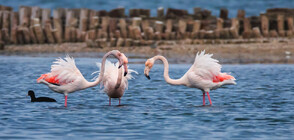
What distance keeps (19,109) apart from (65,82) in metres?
1.01

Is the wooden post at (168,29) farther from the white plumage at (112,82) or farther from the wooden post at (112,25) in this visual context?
the white plumage at (112,82)

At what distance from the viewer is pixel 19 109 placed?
41.0 feet

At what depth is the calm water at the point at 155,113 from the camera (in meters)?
9.99

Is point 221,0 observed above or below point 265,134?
above

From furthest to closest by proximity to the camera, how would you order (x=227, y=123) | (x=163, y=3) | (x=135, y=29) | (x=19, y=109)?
1. (x=163, y=3)
2. (x=135, y=29)
3. (x=19, y=109)
4. (x=227, y=123)

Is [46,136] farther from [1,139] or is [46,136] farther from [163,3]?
[163,3]

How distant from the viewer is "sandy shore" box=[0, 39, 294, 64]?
24750mm

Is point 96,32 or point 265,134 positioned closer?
point 265,134

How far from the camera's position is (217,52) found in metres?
26.0

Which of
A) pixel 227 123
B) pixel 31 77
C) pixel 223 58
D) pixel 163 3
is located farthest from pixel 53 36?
pixel 163 3

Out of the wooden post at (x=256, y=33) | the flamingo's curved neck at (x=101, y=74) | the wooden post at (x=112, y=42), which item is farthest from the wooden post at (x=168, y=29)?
the flamingo's curved neck at (x=101, y=74)

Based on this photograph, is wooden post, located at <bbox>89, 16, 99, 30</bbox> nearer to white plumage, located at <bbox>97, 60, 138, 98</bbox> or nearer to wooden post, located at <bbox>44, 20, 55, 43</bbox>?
wooden post, located at <bbox>44, 20, 55, 43</bbox>

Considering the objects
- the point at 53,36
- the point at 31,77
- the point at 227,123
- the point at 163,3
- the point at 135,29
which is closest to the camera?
the point at 227,123

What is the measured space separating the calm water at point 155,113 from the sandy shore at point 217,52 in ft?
20.0
